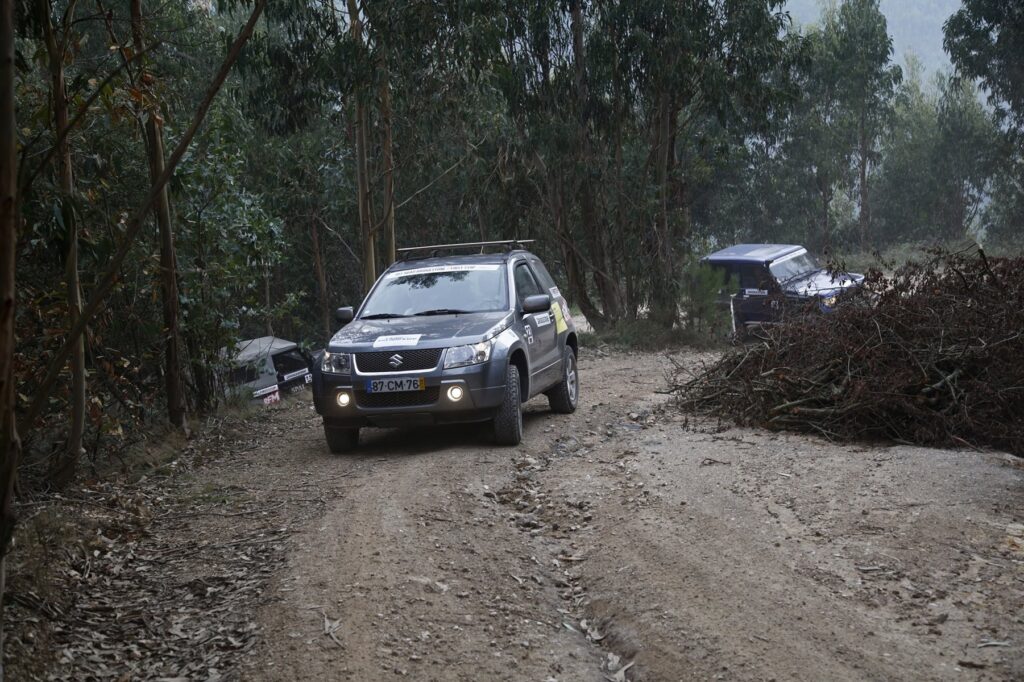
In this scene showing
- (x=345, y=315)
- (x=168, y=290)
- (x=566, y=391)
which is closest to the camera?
(x=345, y=315)

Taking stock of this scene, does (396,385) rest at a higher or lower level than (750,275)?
lower

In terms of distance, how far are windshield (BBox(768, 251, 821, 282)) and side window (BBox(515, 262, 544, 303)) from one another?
30.7ft

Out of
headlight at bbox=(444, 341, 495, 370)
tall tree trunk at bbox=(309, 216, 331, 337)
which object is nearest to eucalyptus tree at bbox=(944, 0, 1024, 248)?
tall tree trunk at bbox=(309, 216, 331, 337)

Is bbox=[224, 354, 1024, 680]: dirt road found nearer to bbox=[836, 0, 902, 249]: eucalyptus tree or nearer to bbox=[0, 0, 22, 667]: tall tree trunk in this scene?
bbox=[0, 0, 22, 667]: tall tree trunk

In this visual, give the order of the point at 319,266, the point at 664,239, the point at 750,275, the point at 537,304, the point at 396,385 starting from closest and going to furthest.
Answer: the point at 396,385 → the point at 537,304 → the point at 750,275 → the point at 664,239 → the point at 319,266

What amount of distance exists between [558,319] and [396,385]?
2.81m

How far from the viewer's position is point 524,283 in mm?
11352

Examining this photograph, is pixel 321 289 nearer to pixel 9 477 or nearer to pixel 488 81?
pixel 488 81

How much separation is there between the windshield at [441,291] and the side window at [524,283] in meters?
0.24

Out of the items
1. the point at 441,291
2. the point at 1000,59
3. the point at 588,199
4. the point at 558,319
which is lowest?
the point at 558,319

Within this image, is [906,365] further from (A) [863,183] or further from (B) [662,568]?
(A) [863,183]

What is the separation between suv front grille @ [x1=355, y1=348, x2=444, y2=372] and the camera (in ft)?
31.4

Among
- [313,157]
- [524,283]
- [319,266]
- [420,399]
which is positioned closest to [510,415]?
[420,399]

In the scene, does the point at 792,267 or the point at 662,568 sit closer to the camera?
the point at 662,568
